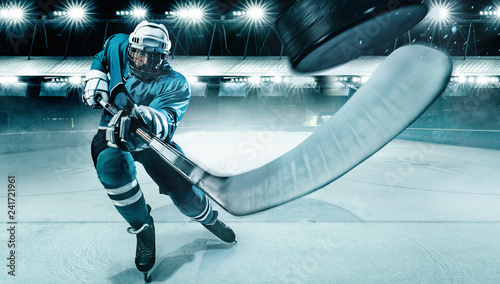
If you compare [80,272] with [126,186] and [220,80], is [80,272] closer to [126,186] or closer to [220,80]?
[126,186]

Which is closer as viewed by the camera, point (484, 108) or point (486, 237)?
point (486, 237)

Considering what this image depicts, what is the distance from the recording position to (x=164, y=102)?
1932 mm

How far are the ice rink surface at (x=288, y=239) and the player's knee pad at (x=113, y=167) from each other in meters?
0.50

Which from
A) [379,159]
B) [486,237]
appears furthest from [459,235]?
[379,159]

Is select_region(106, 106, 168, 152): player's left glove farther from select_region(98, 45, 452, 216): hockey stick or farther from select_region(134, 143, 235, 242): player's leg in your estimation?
select_region(98, 45, 452, 216): hockey stick

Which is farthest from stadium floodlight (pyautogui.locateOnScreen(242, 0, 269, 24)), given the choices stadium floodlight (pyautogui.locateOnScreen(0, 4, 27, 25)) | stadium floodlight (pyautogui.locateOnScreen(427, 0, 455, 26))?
stadium floodlight (pyautogui.locateOnScreen(0, 4, 27, 25))

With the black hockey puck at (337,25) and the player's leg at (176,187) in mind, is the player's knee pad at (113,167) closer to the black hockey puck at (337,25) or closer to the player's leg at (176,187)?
the player's leg at (176,187)

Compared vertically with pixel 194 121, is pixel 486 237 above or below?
below

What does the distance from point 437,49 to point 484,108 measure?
24.4 metres

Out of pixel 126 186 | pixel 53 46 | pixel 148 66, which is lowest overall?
pixel 126 186

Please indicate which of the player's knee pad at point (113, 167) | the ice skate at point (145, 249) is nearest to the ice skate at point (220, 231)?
the ice skate at point (145, 249)

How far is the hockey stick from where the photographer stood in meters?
0.62

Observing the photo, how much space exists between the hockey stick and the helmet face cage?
53.2 inches

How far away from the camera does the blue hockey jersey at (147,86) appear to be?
1941 mm
